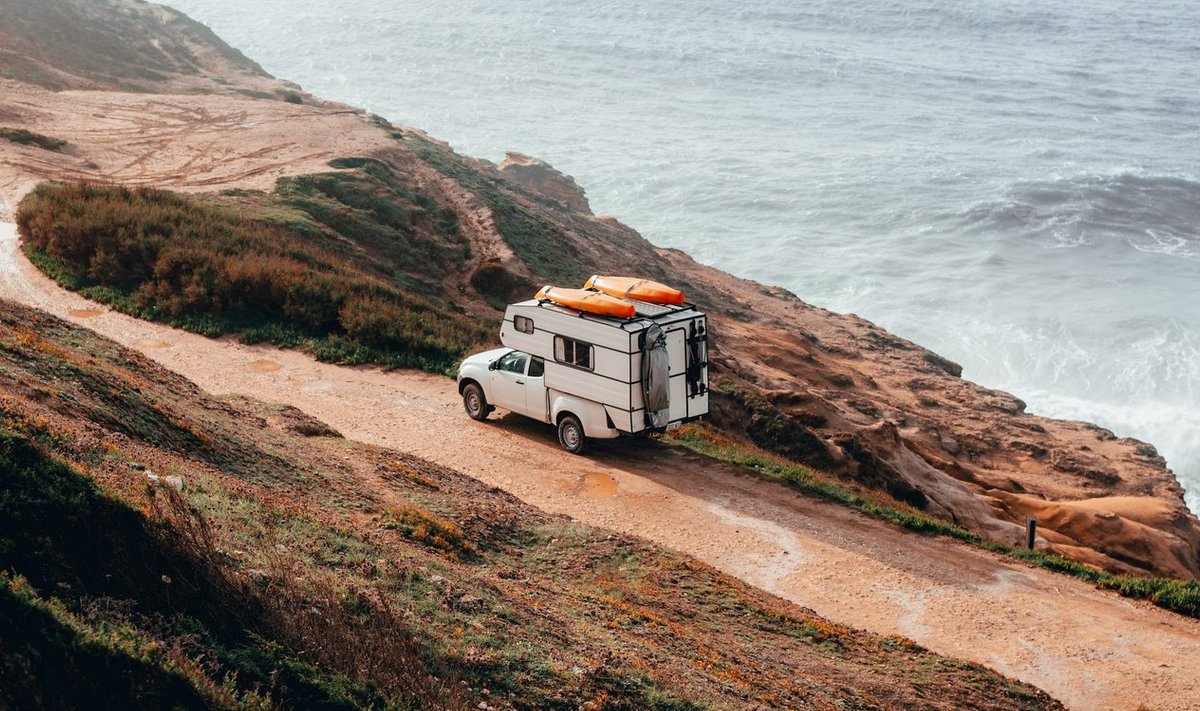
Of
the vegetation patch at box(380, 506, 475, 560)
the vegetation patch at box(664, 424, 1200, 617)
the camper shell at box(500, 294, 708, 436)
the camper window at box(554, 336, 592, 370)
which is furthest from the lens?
the camper window at box(554, 336, 592, 370)

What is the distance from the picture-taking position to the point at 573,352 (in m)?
18.7

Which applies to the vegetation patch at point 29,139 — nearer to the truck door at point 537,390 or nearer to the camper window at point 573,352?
the truck door at point 537,390

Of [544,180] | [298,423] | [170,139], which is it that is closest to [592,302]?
[298,423]

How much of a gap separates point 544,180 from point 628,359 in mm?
46511

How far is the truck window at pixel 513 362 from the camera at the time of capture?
20.0m

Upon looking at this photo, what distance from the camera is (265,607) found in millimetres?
8133

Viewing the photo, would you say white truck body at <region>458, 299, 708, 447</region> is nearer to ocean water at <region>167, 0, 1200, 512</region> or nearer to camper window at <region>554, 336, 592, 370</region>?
camper window at <region>554, 336, 592, 370</region>

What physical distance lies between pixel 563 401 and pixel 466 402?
8.70 feet

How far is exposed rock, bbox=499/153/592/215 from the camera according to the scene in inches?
2421

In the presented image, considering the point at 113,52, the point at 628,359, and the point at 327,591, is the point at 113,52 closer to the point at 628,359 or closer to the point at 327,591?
the point at 628,359

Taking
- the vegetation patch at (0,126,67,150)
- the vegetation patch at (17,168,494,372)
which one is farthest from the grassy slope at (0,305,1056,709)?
the vegetation patch at (0,126,67,150)

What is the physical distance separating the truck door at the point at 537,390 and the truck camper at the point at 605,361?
0.02 m

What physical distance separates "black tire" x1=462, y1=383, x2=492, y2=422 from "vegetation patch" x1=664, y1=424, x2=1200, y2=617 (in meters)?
3.72

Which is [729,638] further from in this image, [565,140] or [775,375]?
[565,140]
